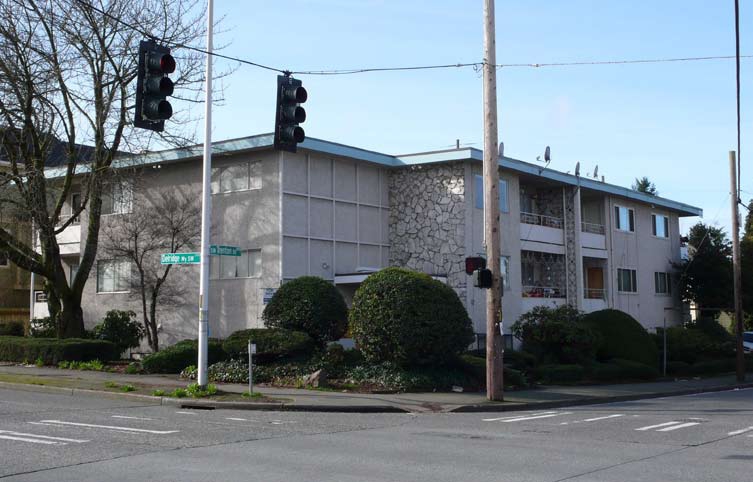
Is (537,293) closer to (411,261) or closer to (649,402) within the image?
(411,261)

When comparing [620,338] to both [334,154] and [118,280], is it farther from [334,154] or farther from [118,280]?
[118,280]

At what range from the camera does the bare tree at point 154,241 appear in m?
30.5

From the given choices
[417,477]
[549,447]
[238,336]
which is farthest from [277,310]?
[417,477]

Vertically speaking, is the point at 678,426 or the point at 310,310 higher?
the point at 310,310

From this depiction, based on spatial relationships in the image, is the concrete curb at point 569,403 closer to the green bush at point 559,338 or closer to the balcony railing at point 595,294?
the green bush at point 559,338

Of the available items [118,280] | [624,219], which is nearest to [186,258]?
[118,280]

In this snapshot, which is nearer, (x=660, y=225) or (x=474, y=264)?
(x=474, y=264)

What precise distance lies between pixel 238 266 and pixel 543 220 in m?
14.6

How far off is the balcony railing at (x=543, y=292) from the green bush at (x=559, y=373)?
8.02 m

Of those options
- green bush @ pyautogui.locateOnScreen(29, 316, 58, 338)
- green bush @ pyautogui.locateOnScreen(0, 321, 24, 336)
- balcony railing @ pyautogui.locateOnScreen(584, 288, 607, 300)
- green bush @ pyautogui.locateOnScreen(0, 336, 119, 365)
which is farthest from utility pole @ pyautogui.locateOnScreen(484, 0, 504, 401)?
green bush @ pyautogui.locateOnScreen(0, 321, 24, 336)

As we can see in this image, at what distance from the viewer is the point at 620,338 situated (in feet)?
103

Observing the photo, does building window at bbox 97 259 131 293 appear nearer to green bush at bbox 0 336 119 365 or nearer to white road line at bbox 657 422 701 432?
green bush at bbox 0 336 119 365

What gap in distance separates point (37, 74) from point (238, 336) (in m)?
9.94

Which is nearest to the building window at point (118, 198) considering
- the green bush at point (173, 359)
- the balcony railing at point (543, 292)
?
the green bush at point (173, 359)
